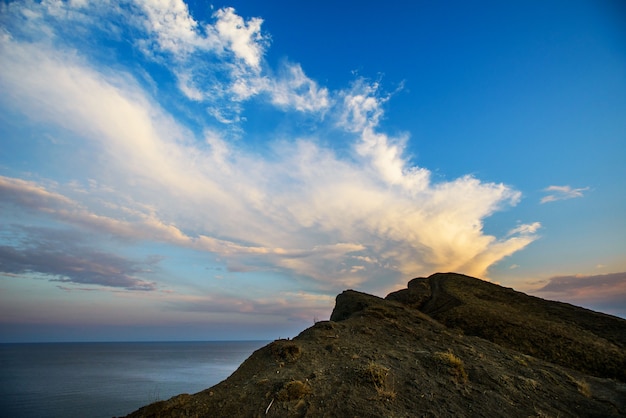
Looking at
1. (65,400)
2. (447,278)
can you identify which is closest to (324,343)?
(447,278)

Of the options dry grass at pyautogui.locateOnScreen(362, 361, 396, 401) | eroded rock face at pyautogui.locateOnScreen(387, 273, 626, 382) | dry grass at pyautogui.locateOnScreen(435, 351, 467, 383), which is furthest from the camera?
eroded rock face at pyautogui.locateOnScreen(387, 273, 626, 382)

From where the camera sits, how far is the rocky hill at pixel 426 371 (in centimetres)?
1289

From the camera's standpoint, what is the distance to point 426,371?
53.6 ft

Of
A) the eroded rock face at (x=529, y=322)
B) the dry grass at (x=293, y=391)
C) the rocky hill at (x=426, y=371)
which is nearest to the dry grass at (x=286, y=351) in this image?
the rocky hill at (x=426, y=371)

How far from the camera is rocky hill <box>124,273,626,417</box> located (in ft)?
42.3

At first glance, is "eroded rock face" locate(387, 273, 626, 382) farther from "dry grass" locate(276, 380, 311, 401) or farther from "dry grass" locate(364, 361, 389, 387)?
"dry grass" locate(276, 380, 311, 401)

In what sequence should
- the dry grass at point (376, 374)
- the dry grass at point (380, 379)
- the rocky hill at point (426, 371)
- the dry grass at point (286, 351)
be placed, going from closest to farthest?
1. the rocky hill at point (426, 371)
2. the dry grass at point (380, 379)
3. the dry grass at point (376, 374)
4. the dry grass at point (286, 351)

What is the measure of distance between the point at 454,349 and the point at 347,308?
11.9m

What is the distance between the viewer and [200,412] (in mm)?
12289

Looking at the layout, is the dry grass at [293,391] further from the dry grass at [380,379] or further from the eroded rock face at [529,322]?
the eroded rock face at [529,322]

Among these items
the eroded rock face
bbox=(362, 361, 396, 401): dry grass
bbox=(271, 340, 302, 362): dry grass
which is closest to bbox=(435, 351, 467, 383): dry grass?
bbox=(362, 361, 396, 401): dry grass

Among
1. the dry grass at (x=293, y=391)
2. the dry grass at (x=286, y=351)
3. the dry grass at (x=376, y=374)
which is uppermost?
the dry grass at (x=286, y=351)

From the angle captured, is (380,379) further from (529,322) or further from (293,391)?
(529,322)

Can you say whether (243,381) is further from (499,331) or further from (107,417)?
(107,417)
